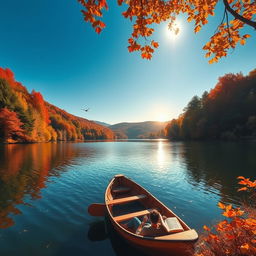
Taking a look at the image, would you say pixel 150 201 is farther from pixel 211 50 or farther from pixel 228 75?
pixel 228 75

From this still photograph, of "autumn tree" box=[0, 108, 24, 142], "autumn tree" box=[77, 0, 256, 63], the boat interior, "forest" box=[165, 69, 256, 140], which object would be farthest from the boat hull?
"forest" box=[165, 69, 256, 140]

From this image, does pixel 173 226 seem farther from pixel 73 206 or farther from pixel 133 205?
pixel 73 206

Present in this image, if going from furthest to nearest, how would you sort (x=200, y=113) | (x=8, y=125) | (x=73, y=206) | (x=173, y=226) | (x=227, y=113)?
(x=200, y=113)
(x=227, y=113)
(x=8, y=125)
(x=73, y=206)
(x=173, y=226)

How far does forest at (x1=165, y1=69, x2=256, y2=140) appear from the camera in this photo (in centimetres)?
6162

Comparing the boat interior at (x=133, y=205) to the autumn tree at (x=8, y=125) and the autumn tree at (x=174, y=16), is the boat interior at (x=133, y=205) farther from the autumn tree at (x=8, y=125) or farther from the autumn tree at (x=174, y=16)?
the autumn tree at (x=8, y=125)

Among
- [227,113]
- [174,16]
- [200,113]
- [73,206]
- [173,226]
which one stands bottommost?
[73,206]

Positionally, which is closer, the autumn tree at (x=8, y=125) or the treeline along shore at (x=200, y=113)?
the autumn tree at (x=8, y=125)

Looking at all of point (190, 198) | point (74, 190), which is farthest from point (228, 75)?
point (74, 190)

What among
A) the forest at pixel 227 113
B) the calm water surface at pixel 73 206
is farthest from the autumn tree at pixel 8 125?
the forest at pixel 227 113

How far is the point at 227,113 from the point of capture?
222ft

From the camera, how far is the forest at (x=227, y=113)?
61625mm

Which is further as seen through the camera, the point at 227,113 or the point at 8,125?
the point at 227,113

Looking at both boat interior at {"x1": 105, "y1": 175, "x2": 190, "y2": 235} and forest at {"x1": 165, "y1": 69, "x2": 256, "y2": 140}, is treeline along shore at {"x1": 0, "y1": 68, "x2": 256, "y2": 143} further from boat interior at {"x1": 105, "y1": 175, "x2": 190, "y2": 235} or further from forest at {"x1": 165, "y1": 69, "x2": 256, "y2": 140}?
boat interior at {"x1": 105, "y1": 175, "x2": 190, "y2": 235}

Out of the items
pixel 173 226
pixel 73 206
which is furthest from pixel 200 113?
pixel 173 226
